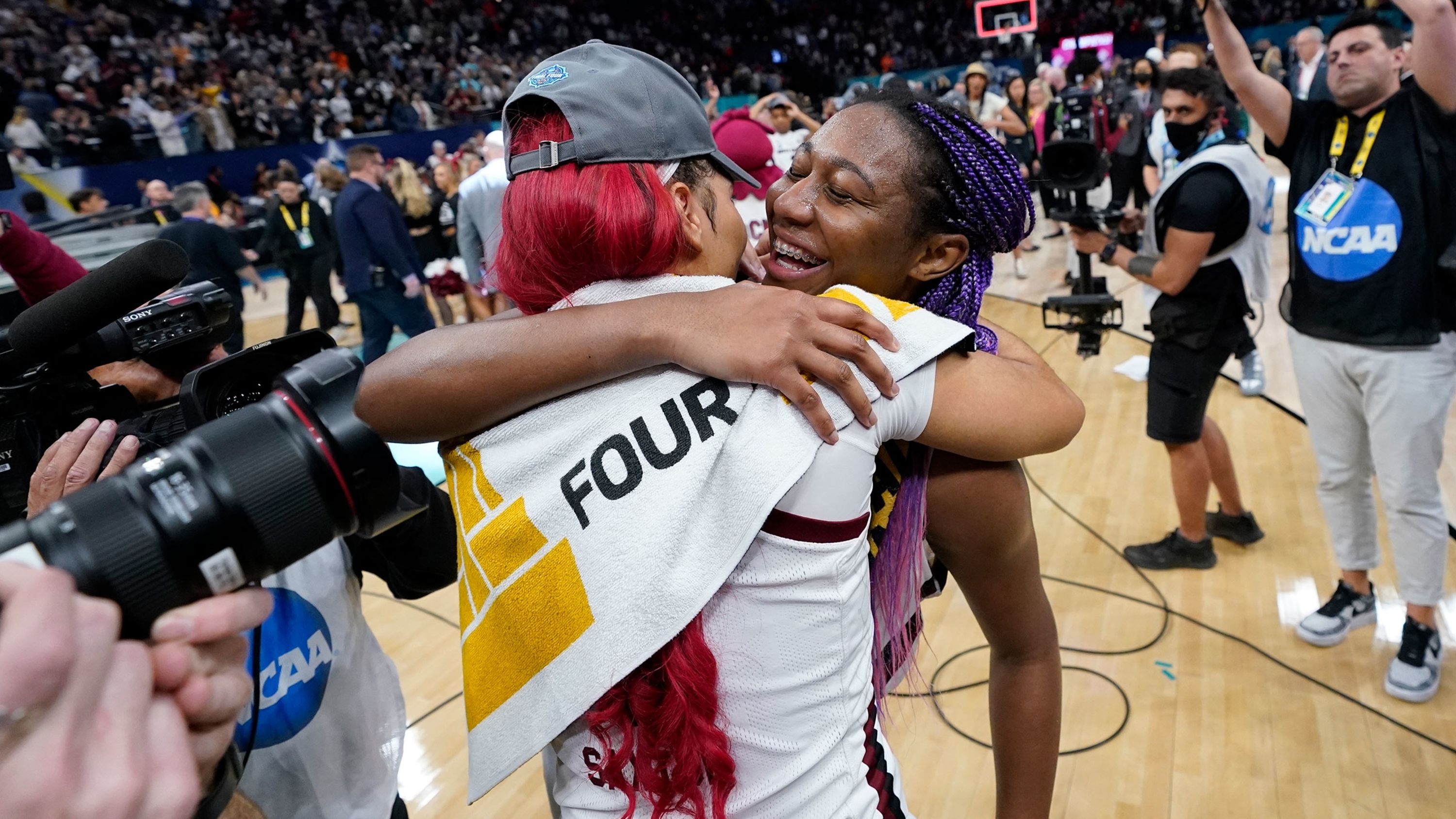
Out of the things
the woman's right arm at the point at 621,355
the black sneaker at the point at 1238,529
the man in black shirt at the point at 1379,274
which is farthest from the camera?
the black sneaker at the point at 1238,529

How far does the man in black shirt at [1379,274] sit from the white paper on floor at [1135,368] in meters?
2.35

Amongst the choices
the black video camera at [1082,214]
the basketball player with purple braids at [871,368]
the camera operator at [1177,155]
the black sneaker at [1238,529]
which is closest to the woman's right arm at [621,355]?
the basketball player with purple braids at [871,368]

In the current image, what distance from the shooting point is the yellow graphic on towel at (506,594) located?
750mm

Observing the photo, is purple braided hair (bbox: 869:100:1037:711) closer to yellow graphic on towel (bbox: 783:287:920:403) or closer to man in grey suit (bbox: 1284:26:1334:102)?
yellow graphic on towel (bbox: 783:287:920:403)

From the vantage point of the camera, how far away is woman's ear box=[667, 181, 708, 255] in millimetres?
828

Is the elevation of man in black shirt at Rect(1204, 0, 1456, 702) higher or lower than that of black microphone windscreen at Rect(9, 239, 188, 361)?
lower

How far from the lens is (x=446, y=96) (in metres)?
15.1

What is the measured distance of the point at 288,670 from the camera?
47.2 inches

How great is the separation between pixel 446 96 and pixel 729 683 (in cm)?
1604

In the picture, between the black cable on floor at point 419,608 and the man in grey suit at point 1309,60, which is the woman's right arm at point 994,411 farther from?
the man in grey suit at point 1309,60

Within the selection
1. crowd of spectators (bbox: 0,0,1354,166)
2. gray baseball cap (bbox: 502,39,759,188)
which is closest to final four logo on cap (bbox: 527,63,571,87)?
gray baseball cap (bbox: 502,39,759,188)

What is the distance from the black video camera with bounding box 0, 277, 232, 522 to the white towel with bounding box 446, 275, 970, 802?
682 mm


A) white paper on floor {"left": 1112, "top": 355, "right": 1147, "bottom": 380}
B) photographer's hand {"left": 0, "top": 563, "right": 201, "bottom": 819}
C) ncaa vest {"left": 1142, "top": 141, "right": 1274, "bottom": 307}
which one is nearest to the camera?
photographer's hand {"left": 0, "top": 563, "right": 201, "bottom": 819}

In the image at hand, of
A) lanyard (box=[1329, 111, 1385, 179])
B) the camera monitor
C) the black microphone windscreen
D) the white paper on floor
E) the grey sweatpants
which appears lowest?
the white paper on floor
